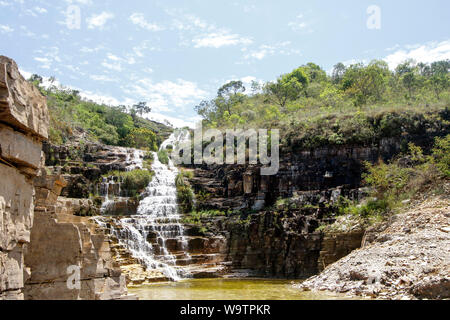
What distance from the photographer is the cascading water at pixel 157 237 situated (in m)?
19.5

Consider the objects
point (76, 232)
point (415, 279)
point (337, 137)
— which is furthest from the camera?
point (337, 137)

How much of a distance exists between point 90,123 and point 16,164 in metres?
39.6

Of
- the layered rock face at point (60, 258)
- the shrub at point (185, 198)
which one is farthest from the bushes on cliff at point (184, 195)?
the layered rock face at point (60, 258)

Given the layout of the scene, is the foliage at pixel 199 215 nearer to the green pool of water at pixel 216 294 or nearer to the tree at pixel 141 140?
the green pool of water at pixel 216 294

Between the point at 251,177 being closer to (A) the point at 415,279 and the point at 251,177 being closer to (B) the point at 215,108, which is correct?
(A) the point at 415,279

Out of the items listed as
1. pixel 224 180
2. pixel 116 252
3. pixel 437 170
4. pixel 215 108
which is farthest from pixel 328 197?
pixel 215 108

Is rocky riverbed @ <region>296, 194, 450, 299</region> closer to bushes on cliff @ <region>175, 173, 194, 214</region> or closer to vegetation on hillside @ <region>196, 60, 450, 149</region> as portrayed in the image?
vegetation on hillside @ <region>196, 60, 450, 149</region>

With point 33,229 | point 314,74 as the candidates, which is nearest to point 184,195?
point 33,229

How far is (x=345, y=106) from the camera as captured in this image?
33906 millimetres

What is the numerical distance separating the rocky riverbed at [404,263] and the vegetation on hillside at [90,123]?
24.9m

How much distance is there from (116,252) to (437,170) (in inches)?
612

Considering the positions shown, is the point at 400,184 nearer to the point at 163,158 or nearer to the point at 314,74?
the point at 163,158

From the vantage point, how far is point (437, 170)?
15.7 m

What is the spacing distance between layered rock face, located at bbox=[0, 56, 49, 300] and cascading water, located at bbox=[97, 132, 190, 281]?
47.7ft
